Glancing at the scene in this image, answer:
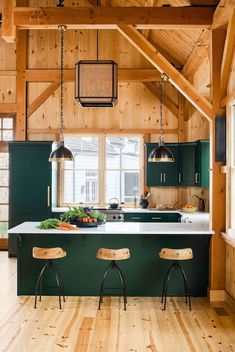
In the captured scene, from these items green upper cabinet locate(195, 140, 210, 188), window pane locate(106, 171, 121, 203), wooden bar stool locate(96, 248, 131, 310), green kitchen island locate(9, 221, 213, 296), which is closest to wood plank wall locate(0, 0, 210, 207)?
window pane locate(106, 171, 121, 203)

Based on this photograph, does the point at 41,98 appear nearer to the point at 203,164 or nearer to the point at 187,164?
the point at 187,164

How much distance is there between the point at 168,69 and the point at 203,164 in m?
2.70

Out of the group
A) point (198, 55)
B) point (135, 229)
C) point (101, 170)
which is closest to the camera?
point (135, 229)

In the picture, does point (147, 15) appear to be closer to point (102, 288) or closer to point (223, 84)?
point (223, 84)

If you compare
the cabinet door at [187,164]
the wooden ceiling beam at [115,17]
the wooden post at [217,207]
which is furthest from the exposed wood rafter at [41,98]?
the wooden post at [217,207]

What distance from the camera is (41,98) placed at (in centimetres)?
900

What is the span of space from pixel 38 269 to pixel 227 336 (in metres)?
2.58

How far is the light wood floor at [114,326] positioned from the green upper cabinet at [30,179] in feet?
8.21

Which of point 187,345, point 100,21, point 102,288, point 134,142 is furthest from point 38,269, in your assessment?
point 134,142

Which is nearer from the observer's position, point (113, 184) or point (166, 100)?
point (166, 100)

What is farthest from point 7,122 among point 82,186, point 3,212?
point 82,186

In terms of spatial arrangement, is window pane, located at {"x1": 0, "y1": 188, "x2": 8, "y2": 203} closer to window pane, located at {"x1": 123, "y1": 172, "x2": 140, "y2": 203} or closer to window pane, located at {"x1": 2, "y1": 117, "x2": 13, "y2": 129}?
window pane, located at {"x1": 2, "y1": 117, "x2": 13, "y2": 129}

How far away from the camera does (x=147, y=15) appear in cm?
568

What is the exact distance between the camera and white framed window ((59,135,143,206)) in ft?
30.2
